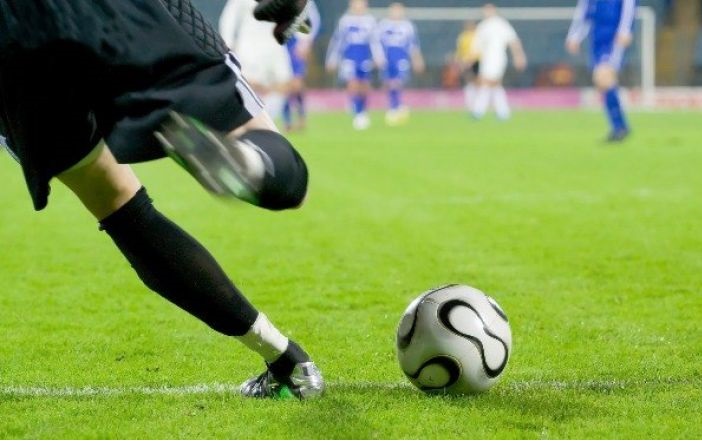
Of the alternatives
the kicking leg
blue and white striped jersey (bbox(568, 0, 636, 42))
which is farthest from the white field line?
blue and white striped jersey (bbox(568, 0, 636, 42))

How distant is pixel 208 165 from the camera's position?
2.63 meters

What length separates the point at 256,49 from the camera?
18.3 metres

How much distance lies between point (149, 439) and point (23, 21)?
1.00 m

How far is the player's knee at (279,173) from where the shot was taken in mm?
2818

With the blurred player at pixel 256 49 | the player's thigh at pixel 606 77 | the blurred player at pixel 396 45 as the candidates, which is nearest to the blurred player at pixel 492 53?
the blurred player at pixel 396 45

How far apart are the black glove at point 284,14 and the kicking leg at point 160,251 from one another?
50 centimetres

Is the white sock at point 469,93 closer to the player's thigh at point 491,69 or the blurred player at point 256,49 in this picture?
the player's thigh at point 491,69

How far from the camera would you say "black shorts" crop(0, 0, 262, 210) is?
2953 mm

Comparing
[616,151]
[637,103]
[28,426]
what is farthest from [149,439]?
[637,103]

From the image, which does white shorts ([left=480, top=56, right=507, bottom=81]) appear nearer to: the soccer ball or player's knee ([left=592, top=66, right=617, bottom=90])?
player's knee ([left=592, top=66, right=617, bottom=90])

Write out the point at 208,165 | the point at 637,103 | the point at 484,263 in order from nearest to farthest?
the point at 208,165 → the point at 484,263 → the point at 637,103

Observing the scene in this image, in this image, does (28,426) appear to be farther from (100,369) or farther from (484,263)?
(484,263)

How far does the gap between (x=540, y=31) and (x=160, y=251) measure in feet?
93.7

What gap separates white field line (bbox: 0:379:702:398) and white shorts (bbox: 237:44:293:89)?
14512 mm
